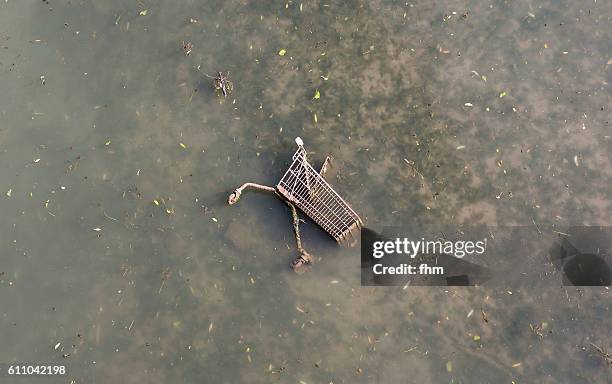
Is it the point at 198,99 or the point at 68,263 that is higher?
the point at 198,99

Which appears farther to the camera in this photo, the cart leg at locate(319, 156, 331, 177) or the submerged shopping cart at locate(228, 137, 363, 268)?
the cart leg at locate(319, 156, 331, 177)

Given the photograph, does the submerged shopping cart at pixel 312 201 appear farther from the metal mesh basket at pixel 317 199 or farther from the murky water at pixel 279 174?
the murky water at pixel 279 174

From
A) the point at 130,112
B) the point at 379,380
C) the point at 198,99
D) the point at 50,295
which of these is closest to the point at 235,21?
the point at 198,99

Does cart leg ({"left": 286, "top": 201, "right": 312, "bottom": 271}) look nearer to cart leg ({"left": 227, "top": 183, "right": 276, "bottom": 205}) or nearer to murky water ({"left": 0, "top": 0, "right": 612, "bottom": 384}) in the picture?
murky water ({"left": 0, "top": 0, "right": 612, "bottom": 384})

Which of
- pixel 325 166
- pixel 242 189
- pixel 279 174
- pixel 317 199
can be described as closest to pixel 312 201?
pixel 317 199

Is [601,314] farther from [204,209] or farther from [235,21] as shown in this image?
[235,21]

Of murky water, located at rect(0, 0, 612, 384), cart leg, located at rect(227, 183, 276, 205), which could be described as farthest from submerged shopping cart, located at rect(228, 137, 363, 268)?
murky water, located at rect(0, 0, 612, 384)

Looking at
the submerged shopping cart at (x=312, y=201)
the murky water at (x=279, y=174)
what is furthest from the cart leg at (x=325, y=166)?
the murky water at (x=279, y=174)
